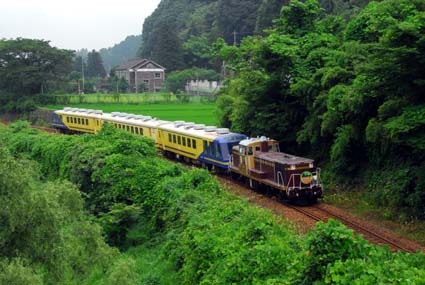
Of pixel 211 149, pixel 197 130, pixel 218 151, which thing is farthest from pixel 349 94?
pixel 197 130

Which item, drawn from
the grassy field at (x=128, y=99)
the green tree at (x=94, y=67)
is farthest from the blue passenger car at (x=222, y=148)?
the green tree at (x=94, y=67)

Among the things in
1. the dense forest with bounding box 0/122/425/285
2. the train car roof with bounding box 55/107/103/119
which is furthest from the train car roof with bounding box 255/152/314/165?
the train car roof with bounding box 55/107/103/119

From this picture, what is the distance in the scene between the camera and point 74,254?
12000 mm

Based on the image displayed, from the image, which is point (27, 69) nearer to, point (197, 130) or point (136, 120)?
point (136, 120)

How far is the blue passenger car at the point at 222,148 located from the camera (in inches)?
1004

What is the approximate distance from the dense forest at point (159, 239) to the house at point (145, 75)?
62.7 m

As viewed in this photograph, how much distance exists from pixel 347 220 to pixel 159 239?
6287mm

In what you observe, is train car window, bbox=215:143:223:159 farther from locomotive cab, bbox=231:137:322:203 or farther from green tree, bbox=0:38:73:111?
green tree, bbox=0:38:73:111

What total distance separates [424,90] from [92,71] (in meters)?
113

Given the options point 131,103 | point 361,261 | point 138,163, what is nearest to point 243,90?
point 138,163

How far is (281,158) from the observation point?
70.4ft

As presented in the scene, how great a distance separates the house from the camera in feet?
275

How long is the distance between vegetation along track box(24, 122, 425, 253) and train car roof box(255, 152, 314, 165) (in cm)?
160

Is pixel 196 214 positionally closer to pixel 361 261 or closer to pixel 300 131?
pixel 361 261
